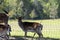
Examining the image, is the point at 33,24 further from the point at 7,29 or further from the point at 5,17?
the point at 7,29

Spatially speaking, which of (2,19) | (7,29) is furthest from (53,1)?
(7,29)

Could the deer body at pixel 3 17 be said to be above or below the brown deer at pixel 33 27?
above

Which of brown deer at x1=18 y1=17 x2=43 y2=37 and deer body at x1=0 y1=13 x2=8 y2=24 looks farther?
deer body at x1=0 y1=13 x2=8 y2=24

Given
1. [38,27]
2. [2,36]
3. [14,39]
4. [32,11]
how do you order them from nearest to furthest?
[2,36] < [14,39] < [38,27] < [32,11]

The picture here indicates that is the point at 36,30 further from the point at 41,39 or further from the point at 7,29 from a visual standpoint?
the point at 7,29

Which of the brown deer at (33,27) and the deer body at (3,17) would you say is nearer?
the brown deer at (33,27)

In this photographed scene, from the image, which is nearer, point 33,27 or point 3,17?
point 33,27

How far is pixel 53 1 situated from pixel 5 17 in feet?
109

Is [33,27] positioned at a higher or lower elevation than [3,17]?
lower

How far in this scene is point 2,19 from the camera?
12367mm

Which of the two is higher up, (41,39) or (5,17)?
(5,17)

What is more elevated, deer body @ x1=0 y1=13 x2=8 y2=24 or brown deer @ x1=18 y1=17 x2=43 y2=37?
deer body @ x1=0 y1=13 x2=8 y2=24

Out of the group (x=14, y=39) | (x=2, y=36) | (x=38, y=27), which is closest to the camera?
(x=2, y=36)

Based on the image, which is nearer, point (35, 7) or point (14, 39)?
point (14, 39)
